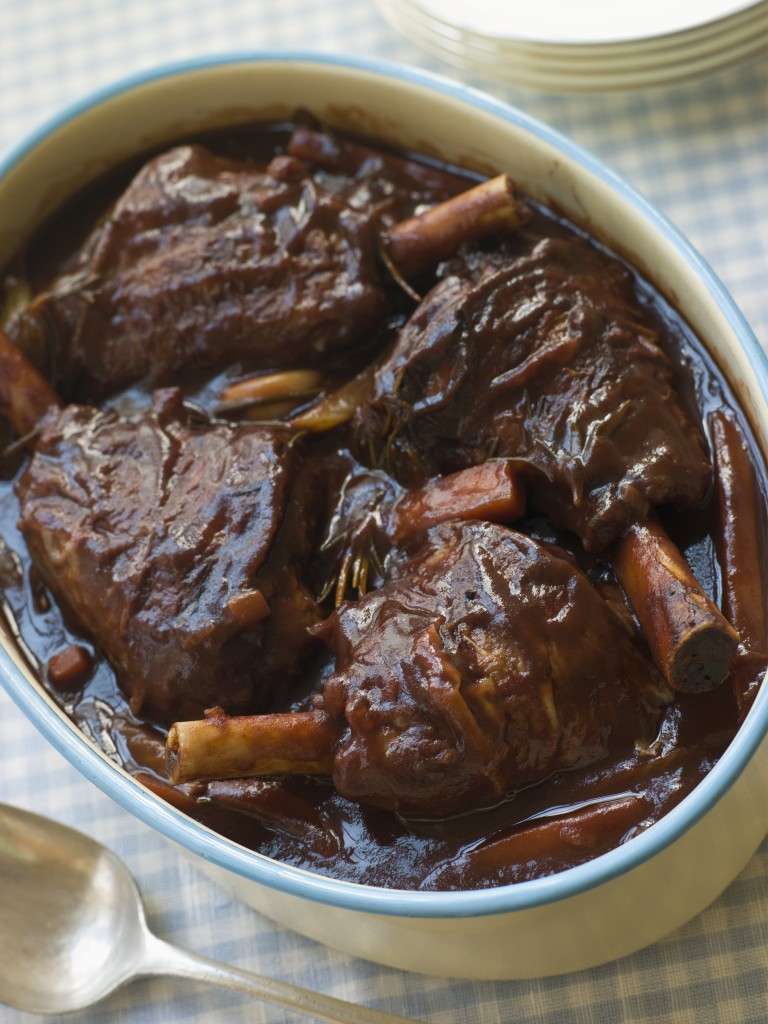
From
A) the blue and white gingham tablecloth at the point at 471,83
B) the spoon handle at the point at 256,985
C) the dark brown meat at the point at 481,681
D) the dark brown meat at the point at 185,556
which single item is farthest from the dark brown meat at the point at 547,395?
the spoon handle at the point at 256,985

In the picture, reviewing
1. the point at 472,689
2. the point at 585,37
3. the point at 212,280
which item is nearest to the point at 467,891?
the point at 472,689

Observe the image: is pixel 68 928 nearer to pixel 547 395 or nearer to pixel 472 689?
pixel 472 689

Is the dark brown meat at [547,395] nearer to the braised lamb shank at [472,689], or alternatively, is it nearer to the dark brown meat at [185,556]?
the braised lamb shank at [472,689]

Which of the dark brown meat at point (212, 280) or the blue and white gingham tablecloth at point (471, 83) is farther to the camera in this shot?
the dark brown meat at point (212, 280)

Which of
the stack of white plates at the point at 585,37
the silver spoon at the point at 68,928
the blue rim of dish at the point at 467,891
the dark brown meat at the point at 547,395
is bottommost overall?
the silver spoon at the point at 68,928

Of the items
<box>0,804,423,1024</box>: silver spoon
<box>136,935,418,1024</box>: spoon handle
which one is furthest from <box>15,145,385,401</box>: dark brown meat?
<box>136,935,418,1024</box>: spoon handle

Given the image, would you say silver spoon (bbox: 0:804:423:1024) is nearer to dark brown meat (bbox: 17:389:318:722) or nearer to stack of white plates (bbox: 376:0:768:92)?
dark brown meat (bbox: 17:389:318:722)
